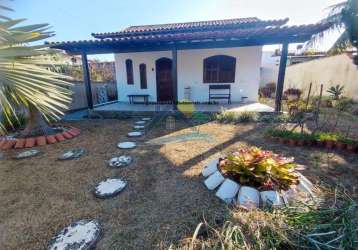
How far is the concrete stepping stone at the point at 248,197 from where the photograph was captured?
6.29ft

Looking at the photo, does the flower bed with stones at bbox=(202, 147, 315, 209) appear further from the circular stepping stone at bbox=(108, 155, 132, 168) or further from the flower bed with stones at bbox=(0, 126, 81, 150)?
the flower bed with stones at bbox=(0, 126, 81, 150)

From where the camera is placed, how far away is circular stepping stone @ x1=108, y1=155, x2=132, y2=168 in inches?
123

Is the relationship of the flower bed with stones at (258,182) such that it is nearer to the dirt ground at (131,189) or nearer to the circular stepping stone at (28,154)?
the dirt ground at (131,189)

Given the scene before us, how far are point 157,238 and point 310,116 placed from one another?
20.7 ft

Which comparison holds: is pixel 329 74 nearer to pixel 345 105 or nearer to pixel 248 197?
pixel 345 105

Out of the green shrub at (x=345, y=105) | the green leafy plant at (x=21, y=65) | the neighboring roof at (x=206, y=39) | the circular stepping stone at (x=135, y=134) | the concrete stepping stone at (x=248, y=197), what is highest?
the neighboring roof at (x=206, y=39)

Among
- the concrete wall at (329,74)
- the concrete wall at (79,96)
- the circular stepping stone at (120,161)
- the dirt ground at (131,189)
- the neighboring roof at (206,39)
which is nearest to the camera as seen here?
the dirt ground at (131,189)

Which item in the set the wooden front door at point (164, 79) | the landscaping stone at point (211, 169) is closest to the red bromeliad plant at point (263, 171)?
the landscaping stone at point (211, 169)

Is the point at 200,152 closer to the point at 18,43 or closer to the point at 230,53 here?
the point at 18,43

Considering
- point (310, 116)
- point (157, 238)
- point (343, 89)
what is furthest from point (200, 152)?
point (343, 89)

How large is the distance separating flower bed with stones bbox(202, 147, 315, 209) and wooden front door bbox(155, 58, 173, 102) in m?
6.84

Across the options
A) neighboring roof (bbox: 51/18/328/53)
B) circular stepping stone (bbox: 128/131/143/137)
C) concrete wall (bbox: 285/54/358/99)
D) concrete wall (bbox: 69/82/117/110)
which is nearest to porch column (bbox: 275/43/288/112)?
neighboring roof (bbox: 51/18/328/53)

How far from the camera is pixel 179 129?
5.25m

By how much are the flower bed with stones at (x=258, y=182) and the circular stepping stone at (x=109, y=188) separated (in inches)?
47.1
